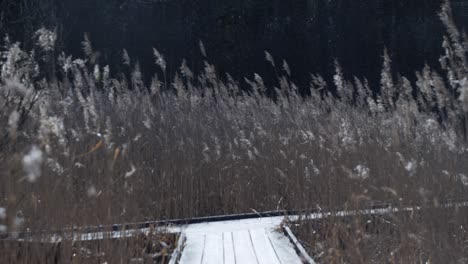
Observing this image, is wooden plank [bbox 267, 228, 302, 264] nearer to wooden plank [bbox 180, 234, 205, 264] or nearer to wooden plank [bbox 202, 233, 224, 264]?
wooden plank [bbox 202, 233, 224, 264]

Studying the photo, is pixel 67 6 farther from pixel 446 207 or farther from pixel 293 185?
pixel 446 207

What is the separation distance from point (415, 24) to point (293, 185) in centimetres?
804

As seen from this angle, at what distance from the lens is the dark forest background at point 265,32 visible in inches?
511

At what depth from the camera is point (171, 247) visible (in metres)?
5.26

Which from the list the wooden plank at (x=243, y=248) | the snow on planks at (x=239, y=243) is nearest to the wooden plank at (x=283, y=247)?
the snow on planks at (x=239, y=243)

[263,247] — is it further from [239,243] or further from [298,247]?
[298,247]

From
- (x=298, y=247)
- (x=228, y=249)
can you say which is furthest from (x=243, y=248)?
(x=298, y=247)

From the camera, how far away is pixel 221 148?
715cm

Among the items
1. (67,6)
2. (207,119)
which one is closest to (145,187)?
(207,119)

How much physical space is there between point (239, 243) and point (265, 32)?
27.3ft

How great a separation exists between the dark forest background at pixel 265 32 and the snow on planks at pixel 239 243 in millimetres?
7107

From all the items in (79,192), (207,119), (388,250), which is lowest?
(388,250)

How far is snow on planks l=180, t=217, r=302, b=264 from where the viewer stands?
4867 millimetres

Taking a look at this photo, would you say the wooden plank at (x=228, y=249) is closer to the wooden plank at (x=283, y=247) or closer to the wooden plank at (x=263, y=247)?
the wooden plank at (x=263, y=247)
